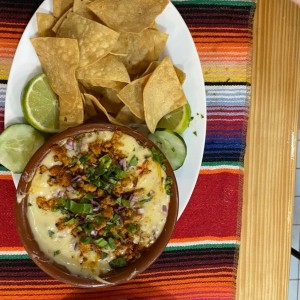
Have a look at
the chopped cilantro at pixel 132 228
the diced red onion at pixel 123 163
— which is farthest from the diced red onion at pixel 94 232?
the diced red onion at pixel 123 163

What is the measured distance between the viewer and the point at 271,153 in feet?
7.09

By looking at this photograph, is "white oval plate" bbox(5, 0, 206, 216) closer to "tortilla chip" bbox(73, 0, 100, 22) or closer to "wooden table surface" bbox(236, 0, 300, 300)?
"tortilla chip" bbox(73, 0, 100, 22)

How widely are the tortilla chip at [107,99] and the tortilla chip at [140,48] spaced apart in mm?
112

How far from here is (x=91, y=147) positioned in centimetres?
170

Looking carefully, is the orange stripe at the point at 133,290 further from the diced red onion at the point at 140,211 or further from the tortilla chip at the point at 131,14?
the tortilla chip at the point at 131,14

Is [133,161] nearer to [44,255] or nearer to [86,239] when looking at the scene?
[86,239]

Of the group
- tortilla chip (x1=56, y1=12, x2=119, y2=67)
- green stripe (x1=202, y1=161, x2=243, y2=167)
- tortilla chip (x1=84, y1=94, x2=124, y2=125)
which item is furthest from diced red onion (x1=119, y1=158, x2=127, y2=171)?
green stripe (x1=202, y1=161, x2=243, y2=167)

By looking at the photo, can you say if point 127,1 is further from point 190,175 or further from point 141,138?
point 190,175

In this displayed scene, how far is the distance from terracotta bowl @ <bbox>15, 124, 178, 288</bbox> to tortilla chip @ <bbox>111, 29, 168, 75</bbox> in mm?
303

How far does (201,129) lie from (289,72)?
492mm

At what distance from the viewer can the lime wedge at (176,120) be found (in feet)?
6.24

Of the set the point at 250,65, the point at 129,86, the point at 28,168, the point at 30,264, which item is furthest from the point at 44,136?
the point at 250,65

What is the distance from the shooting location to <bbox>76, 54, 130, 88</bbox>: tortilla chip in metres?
1.79

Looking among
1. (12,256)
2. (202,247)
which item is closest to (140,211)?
(202,247)
